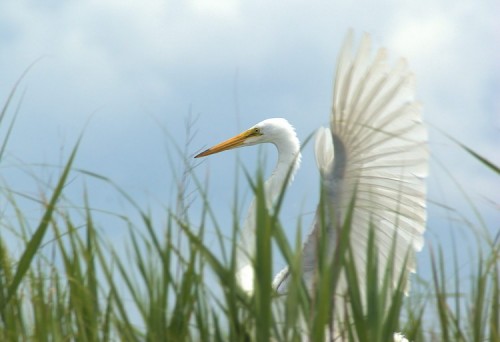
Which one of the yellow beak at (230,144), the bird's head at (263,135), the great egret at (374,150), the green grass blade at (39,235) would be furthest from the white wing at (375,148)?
the yellow beak at (230,144)

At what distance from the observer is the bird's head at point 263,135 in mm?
6312

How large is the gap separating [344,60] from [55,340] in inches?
90.0

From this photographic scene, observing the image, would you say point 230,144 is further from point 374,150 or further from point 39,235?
point 39,235

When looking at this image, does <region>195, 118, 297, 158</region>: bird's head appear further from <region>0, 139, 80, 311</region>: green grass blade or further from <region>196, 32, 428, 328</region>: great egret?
<region>0, 139, 80, 311</region>: green grass blade

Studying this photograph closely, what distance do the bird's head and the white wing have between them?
4.81 ft

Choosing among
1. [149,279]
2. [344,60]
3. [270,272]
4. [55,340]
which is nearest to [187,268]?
[149,279]

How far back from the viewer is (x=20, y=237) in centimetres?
279

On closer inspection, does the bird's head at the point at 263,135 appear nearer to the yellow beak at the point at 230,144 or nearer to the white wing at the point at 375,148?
the yellow beak at the point at 230,144

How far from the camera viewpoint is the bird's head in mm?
6312

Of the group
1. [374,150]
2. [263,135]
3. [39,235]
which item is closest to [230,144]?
[263,135]

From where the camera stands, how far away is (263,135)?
655cm

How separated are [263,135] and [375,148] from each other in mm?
2021

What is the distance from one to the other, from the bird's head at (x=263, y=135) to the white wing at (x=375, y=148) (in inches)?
57.7

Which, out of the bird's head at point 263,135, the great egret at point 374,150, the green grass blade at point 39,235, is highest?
the bird's head at point 263,135
